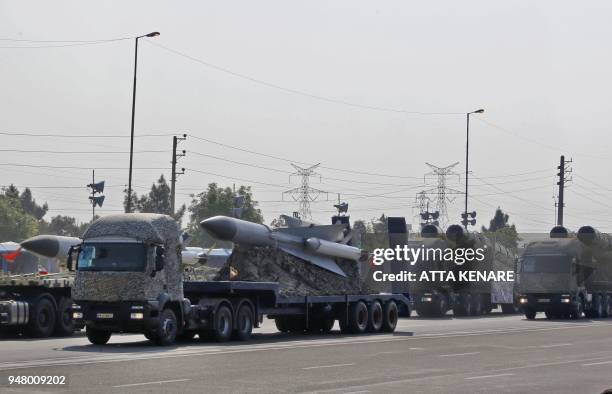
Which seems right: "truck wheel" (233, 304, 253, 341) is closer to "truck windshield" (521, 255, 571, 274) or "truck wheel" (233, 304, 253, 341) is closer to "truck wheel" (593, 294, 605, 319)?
"truck windshield" (521, 255, 571, 274)

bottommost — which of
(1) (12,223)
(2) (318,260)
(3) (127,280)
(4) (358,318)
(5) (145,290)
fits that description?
(4) (358,318)

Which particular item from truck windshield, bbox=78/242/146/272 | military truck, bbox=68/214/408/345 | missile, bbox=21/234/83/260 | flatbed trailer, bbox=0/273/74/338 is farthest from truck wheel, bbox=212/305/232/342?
missile, bbox=21/234/83/260

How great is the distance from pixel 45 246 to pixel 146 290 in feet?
26.5

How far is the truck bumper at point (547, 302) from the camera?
49.4m

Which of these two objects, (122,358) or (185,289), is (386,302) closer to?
(185,289)

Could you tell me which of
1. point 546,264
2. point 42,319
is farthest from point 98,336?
point 546,264

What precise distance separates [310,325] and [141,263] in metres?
9.59

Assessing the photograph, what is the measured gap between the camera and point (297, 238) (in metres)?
35.2

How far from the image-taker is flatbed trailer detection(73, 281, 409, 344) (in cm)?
2733

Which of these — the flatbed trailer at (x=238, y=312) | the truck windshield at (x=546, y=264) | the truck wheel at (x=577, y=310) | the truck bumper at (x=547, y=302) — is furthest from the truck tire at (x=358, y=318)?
the truck wheel at (x=577, y=310)

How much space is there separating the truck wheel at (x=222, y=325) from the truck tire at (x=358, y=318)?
6.10 meters

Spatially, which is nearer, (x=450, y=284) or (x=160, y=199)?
(x=450, y=284)

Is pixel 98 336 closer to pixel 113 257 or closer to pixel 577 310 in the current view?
pixel 113 257

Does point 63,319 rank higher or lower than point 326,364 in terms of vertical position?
higher
